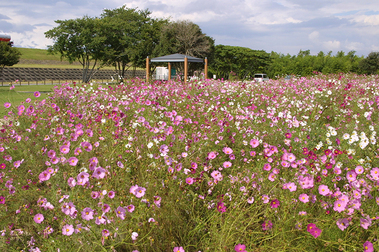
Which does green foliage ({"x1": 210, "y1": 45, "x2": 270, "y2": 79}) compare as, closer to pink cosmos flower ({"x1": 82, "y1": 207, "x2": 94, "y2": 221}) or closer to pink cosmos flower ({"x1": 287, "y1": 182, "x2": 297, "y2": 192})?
pink cosmos flower ({"x1": 287, "y1": 182, "x2": 297, "y2": 192})

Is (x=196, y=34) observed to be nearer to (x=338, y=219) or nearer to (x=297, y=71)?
(x=297, y=71)

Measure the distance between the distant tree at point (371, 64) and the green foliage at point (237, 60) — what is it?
1334 centimetres

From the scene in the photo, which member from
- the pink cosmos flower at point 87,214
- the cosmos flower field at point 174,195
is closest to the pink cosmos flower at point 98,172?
the cosmos flower field at point 174,195

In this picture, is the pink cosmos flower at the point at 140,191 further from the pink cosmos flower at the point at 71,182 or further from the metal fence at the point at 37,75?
the metal fence at the point at 37,75

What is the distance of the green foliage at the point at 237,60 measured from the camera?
4072 centimetres

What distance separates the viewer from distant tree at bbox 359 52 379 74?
3550cm

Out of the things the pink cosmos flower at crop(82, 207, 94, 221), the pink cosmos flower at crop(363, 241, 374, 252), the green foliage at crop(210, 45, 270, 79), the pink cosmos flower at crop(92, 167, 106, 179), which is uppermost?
the green foliage at crop(210, 45, 270, 79)

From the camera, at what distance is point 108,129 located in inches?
131

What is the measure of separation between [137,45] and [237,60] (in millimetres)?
18694

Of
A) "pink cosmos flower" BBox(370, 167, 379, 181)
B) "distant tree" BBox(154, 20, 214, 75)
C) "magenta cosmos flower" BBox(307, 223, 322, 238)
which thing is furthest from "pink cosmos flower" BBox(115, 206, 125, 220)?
"distant tree" BBox(154, 20, 214, 75)

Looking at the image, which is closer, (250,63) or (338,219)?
(338,219)

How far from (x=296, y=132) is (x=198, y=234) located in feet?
7.89

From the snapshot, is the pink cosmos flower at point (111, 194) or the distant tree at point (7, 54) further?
the distant tree at point (7, 54)

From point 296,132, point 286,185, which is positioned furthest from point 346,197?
point 296,132
